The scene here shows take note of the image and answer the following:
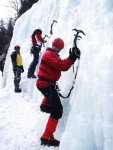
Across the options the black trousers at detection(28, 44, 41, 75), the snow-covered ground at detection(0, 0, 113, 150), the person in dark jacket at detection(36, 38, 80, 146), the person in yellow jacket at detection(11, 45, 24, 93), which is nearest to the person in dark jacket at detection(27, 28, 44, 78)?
the black trousers at detection(28, 44, 41, 75)

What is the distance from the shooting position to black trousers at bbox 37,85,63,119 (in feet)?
14.7

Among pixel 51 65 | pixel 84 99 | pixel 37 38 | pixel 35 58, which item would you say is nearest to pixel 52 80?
pixel 51 65

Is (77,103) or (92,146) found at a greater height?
(77,103)

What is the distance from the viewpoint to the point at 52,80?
4.62m

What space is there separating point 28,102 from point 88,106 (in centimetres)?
488

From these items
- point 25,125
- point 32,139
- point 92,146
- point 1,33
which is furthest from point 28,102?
point 1,33

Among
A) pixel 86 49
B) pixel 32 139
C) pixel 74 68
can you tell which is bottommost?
pixel 32 139

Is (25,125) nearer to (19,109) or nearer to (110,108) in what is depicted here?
(19,109)

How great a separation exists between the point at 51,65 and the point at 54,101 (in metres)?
0.56

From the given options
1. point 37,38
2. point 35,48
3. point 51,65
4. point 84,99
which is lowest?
point 84,99

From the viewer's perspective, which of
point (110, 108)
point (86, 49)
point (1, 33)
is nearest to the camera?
point (110, 108)

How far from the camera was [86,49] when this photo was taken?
4.53 metres

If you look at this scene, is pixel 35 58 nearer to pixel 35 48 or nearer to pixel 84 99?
pixel 35 48

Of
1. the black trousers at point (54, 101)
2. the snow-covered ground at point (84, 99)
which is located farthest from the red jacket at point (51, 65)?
the snow-covered ground at point (84, 99)
